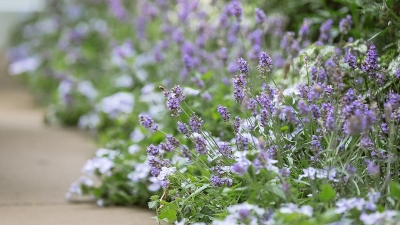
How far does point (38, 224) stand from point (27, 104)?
14.2 ft

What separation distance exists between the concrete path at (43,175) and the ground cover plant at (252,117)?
143 millimetres

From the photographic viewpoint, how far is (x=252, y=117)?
2.99 metres

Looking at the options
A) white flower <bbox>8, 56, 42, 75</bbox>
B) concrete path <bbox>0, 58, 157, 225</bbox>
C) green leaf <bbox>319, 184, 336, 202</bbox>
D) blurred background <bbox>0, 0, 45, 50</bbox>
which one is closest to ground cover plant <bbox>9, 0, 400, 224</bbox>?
green leaf <bbox>319, 184, 336, 202</bbox>

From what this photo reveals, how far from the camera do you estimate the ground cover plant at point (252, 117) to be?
1982 millimetres

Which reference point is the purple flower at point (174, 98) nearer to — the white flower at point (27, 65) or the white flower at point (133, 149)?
the white flower at point (133, 149)

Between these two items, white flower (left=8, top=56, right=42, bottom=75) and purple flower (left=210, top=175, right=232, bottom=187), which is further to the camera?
white flower (left=8, top=56, right=42, bottom=75)

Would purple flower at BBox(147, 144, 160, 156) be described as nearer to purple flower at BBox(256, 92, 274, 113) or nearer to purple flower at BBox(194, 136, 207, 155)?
purple flower at BBox(194, 136, 207, 155)

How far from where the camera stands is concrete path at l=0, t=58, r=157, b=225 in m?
2.86

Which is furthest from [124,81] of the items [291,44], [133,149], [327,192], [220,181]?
[327,192]

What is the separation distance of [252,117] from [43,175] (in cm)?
139

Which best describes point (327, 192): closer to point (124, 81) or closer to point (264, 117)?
point (264, 117)

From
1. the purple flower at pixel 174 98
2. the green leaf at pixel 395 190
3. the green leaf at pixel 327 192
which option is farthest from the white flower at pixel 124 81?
the green leaf at pixel 395 190

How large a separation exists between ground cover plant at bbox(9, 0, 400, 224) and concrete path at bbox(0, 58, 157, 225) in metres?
0.14

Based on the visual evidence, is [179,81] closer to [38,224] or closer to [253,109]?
[38,224]
